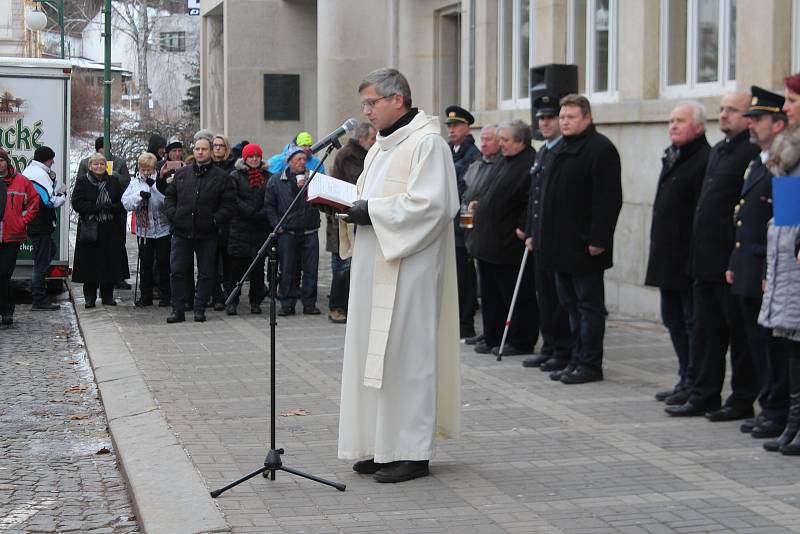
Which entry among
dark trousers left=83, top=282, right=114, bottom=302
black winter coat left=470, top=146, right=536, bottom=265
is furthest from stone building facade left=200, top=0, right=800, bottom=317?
dark trousers left=83, top=282, right=114, bottom=302

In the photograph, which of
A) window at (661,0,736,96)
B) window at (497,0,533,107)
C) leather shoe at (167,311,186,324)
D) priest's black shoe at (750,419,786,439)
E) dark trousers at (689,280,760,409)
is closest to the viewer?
priest's black shoe at (750,419,786,439)

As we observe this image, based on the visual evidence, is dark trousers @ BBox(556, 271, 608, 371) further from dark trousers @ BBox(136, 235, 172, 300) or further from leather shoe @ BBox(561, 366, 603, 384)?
dark trousers @ BBox(136, 235, 172, 300)

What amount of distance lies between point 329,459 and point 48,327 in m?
7.54

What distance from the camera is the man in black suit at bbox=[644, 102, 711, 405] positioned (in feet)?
28.0

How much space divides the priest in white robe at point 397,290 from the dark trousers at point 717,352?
215 centimetres

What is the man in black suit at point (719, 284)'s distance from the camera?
796 centimetres

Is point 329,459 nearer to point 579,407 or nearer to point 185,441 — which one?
point 185,441

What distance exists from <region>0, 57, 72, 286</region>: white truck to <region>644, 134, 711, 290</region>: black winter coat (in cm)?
947

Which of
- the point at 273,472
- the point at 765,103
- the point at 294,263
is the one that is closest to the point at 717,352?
the point at 765,103

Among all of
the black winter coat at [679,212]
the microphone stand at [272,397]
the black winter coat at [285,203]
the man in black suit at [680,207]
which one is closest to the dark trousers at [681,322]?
the man in black suit at [680,207]

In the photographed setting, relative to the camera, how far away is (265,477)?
679 cm

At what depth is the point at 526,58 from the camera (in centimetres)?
1684

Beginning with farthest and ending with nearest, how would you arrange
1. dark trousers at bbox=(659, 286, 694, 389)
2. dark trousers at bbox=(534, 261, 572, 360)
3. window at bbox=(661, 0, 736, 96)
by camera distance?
window at bbox=(661, 0, 736, 96)
dark trousers at bbox=(534, 261, 572, 360)
dark trousers at bbox=(659, 286, 694, 389)

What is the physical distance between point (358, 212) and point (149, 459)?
6.29 feet
